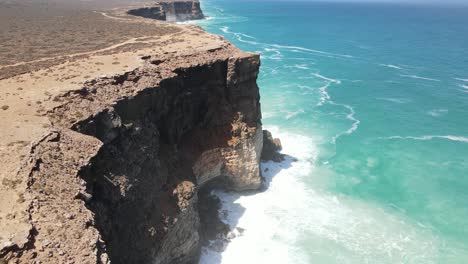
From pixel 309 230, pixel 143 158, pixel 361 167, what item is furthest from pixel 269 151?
pixel 143 158

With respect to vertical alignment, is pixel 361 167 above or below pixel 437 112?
below

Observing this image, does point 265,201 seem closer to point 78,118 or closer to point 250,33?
point 78,118

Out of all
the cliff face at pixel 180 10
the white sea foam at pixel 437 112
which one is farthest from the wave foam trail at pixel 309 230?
the cliff face at pixel 180 10

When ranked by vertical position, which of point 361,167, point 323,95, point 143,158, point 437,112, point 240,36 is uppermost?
point 143,158

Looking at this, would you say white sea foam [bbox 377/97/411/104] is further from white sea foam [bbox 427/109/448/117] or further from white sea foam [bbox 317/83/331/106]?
white sea foam [bbox 317/83/331/106]

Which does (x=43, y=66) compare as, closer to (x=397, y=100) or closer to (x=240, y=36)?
(x=397, y=100)

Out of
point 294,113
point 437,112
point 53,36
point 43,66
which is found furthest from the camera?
point 437,112
